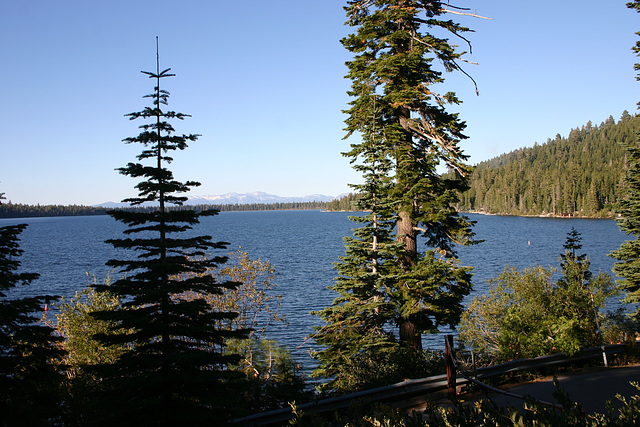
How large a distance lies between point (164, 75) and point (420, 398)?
8702 mm

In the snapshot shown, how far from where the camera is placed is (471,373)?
10.1 m

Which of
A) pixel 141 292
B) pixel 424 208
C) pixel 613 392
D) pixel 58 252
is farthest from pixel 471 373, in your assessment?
pixel 58 252

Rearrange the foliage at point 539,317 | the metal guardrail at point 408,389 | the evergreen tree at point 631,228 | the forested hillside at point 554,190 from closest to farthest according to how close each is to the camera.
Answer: the metal guardrail at point 408,389 < the foliage at point 539,317 < the evergreen tree at point 631,228 < the forested hillside at point 554,190

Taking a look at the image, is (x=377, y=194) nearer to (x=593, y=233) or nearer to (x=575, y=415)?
(x=575, y=415)

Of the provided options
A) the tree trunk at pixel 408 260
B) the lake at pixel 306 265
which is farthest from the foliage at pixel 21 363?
the tree trunk at pixel 408 260

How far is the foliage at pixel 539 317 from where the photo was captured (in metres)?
12.1

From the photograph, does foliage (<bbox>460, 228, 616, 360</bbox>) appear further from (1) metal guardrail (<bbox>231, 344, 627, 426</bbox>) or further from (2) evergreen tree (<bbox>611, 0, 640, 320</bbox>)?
(2) evergreen tree (<bbox>611, 0, 640, 320</bbox>)

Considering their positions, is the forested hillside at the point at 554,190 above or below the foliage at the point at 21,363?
above

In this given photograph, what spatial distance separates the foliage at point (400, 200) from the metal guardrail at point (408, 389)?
3.22 metres

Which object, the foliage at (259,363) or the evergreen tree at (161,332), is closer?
the evergreen tree at (161,332)

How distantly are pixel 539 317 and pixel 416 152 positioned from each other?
272 inches

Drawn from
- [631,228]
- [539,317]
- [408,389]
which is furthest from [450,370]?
[631,228]

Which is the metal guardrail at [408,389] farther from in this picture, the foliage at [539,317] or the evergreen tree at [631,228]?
the evergreen tree at [631,228]

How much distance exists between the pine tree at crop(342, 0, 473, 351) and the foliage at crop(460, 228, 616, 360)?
6.50 ft
